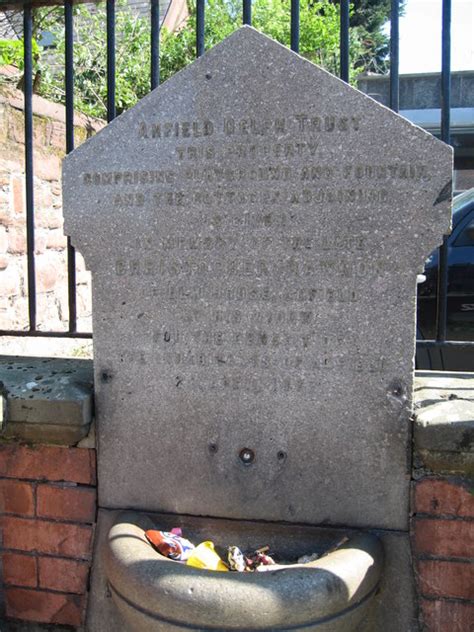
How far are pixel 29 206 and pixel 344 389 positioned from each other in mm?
1327

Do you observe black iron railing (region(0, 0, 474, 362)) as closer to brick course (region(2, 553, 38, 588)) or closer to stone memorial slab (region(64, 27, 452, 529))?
stone memorial slab (region(64, 27, 452, 529))

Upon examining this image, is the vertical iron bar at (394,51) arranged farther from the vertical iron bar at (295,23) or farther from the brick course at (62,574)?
the brick course at (62,574)

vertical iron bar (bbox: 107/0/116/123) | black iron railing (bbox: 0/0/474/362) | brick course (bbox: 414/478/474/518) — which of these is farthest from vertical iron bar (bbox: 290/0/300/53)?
brick course (bbox: 414/478/474/518)

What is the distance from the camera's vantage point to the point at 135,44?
812cm

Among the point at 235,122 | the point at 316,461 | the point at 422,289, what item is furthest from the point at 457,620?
the point at 422,289

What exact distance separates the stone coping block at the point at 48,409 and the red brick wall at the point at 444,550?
1.03m

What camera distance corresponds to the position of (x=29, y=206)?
249 centimetres

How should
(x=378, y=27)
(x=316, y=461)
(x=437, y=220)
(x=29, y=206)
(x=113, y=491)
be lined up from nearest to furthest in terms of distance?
(x=437, y=220) → (x=316, y=461) → (x=113, y=491) → (x=29, y=206) → (x=378, y=27)

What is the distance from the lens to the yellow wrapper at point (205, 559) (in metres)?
1.90

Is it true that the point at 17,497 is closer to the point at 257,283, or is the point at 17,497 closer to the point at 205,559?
the point at 205,559

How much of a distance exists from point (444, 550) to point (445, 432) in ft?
1.27

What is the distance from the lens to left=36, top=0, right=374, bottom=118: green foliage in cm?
613

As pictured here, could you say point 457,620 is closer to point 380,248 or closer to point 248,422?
point 248,422

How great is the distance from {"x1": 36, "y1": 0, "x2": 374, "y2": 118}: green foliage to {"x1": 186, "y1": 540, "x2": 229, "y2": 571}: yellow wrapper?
138 inches
